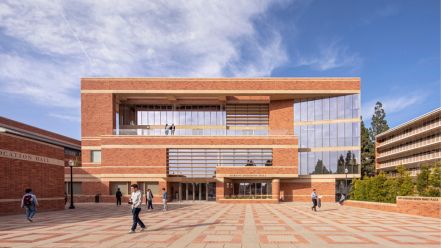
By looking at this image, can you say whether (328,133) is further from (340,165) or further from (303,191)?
(303,191)

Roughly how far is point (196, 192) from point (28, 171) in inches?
846

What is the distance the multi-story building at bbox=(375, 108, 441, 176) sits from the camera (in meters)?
46.0

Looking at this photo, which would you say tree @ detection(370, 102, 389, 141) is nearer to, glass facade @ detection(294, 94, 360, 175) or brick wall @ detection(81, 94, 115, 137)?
glass facade @ detection(294, 94, 360, 175)

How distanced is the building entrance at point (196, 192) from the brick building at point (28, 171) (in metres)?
16.5

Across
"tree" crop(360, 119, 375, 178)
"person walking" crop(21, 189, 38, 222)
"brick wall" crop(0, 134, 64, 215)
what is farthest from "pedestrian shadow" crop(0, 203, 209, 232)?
"tree" crop(360, 119, 375, 178)

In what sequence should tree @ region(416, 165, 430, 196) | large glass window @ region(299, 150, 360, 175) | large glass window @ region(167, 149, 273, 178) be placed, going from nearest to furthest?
tree @ region(416, 165, 430, 196) < large glass window @ region(167, 149, 273, 178) < large glass window @ region(299, 150, 360, 175)

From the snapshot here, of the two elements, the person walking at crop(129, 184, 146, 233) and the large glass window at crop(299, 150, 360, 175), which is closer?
the person walking at crop(129, 184, 146, 233)

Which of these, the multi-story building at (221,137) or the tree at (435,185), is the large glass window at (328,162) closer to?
the multi-story building at (221,137)

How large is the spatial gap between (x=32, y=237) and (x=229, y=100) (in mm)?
37996

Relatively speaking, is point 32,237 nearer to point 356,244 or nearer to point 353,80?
point 356,244

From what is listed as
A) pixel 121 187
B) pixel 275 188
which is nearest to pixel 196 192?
pixel 121 187

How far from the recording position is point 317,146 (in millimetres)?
46812

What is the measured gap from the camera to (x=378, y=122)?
76.9 meters

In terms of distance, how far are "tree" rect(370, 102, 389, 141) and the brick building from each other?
220 feet
